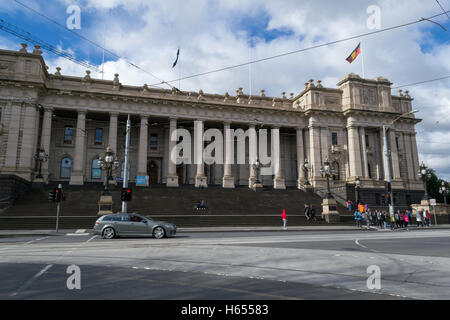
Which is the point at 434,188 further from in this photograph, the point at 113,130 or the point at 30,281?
the point at 30,281

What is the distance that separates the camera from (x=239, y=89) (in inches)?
1805

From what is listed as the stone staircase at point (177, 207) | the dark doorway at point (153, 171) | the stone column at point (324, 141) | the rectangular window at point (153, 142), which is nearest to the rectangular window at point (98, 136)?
the rectangular window at point (153, 142)

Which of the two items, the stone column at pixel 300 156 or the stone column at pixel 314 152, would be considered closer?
the stone column at pixel 314 152

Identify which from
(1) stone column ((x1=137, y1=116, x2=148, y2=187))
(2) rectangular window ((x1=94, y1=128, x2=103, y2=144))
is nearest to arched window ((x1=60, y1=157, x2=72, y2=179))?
(2) rectangular window ((x1=94, y1=128, x2=103, y2=144))

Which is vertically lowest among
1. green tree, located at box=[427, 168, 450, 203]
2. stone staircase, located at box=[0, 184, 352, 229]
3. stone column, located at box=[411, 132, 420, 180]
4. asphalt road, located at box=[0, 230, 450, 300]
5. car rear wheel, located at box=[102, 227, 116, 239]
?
asphalt road, located at box=[0, 230, 450, 300]

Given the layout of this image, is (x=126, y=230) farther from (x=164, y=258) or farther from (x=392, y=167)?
(x=392, y=167)

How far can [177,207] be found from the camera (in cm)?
2894

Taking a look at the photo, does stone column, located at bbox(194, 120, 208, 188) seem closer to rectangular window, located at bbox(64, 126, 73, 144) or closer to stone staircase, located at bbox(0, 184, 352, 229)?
stone staircase, located at bbox(0, 184, 352, 229)

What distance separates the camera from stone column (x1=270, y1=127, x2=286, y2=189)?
41844 millimetres

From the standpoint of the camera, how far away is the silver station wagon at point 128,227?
16.2m

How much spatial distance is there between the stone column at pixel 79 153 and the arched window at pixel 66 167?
280 cm

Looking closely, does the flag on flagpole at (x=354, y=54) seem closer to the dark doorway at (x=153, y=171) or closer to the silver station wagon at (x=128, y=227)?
the dark doorway at (x=153, y=171)

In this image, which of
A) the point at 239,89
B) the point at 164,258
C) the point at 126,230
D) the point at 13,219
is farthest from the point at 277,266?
the point at 239,89

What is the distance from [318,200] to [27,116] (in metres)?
33.7
